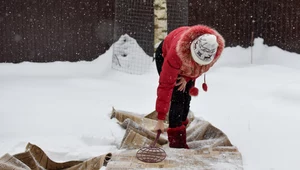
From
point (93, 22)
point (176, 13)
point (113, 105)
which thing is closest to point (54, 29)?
point (93, 22)

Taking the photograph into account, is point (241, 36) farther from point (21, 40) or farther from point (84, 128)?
point (84, 128)

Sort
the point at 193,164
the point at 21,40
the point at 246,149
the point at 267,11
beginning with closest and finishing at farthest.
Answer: the point at 193,164 < the point at 246,149 < the point at 21,40 < the point at 267,11

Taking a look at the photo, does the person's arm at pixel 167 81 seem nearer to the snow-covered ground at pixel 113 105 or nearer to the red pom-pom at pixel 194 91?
the red pom-pom at pixel 194 91

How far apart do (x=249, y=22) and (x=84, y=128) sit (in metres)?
6.52

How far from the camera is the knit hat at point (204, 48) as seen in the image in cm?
358

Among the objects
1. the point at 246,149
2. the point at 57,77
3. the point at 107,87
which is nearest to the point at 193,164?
the point at 246,149

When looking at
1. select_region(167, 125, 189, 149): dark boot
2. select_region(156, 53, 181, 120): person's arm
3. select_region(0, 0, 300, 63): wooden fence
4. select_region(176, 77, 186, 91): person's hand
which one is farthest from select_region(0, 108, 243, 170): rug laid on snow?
select_region(0, 0, 300, 63): wooden fence

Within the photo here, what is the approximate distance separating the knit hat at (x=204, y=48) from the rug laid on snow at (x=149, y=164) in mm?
792

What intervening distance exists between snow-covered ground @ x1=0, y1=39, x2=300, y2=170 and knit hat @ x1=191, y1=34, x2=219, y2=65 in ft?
3.28

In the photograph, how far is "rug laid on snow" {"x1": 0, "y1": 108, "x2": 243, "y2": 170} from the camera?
350cm

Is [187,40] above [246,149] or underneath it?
above

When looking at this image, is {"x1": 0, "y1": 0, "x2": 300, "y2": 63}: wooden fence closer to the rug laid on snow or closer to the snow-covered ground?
the snow-covered ground

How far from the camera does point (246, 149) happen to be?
13.9 feet

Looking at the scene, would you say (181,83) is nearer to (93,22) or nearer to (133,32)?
(133,32)
